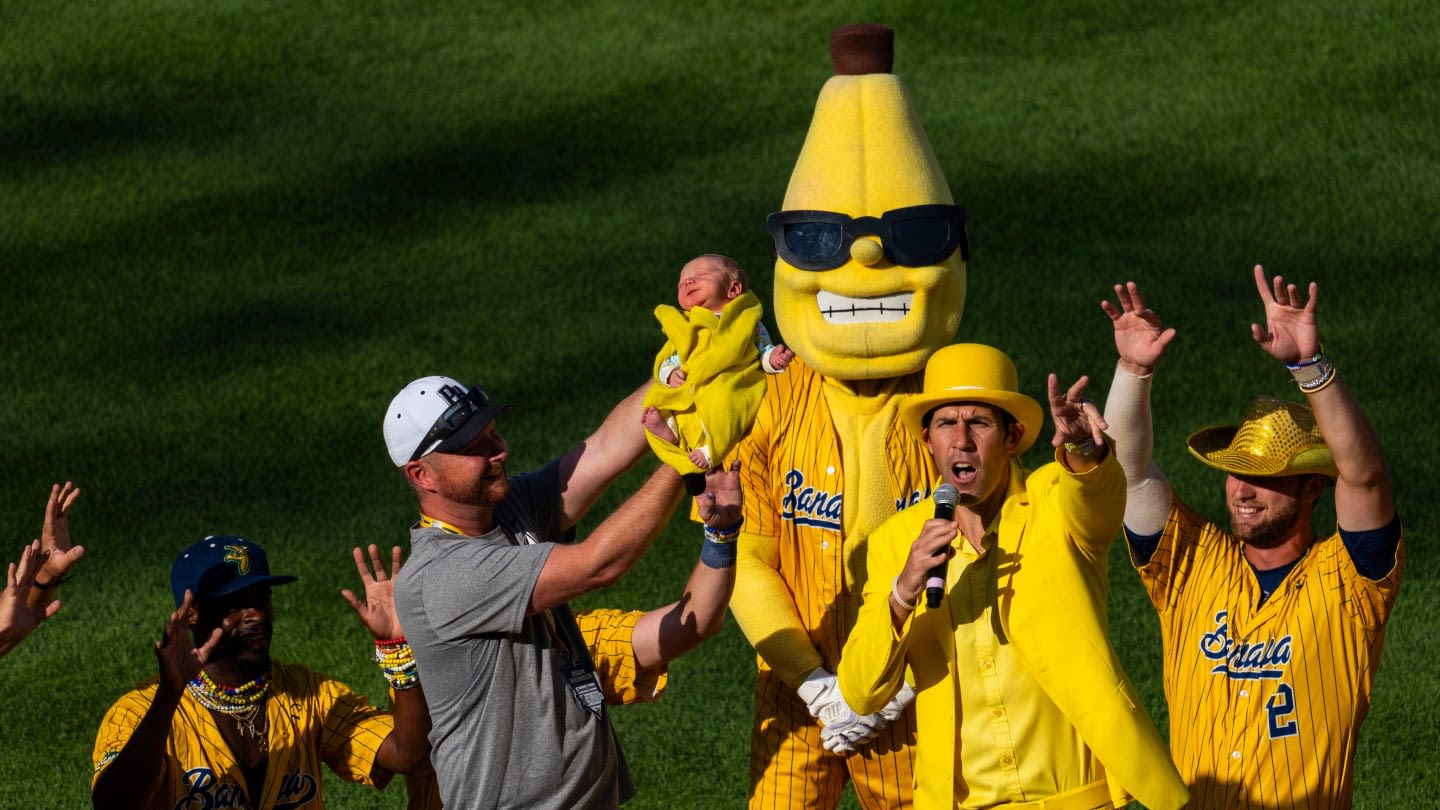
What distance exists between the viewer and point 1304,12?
1653 cm

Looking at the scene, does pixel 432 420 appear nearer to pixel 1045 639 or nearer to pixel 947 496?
pixel 947 496

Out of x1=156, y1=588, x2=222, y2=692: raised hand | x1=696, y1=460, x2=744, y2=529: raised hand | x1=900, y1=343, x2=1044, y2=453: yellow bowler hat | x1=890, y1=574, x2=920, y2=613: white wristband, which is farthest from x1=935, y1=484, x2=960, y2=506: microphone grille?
x1=156, y1=588, x2=222, y2=692: raised hand

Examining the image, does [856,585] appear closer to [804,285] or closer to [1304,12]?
[804,285]

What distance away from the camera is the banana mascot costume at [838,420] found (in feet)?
21.4

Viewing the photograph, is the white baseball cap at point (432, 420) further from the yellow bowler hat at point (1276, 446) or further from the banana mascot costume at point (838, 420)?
the yellow bowler hat at point (1276, 446)

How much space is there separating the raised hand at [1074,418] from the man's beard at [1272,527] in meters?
1.12

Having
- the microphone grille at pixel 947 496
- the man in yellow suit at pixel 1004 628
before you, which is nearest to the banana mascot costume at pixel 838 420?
the man in yellow suit at pixel 1004 628

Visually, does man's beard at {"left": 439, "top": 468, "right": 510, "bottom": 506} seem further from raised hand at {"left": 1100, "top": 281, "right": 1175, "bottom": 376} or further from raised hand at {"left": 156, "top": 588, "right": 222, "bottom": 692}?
raised hand at {"left": 1100, "top": 281, "right": 1175, "bottom": 376}

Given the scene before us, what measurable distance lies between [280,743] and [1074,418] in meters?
3.00

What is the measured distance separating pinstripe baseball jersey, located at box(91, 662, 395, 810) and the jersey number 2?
2.71 m

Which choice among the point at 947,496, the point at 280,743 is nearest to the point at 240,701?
the point at 280,743

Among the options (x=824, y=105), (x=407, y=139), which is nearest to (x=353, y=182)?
(x=407, y=139)

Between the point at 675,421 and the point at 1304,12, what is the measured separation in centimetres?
1217

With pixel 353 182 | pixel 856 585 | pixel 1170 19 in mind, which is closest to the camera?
pixel 856 585
